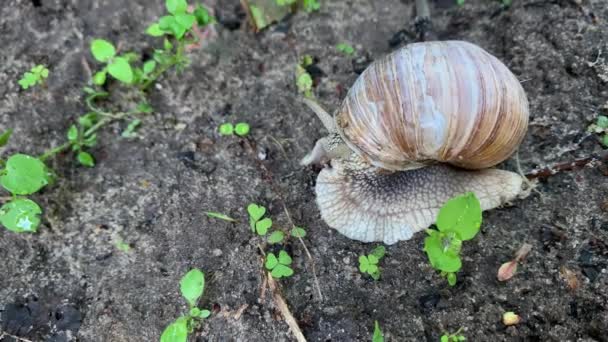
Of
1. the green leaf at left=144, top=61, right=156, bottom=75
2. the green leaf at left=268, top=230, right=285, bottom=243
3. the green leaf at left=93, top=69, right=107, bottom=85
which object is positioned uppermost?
the green leaf at left=144, top=61, right=156, bottom=75

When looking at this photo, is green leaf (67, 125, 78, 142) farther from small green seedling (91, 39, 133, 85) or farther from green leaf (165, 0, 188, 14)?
green leaf (165, 0, 188, 14)

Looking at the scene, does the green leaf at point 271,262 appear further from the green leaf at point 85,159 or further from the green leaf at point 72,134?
the green leaf at point 72,134

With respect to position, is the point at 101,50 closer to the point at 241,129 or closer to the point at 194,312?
the point at 241,129

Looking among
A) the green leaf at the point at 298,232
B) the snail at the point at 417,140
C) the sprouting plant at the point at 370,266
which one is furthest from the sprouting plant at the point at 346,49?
the sprouting plant at the point at 370,266

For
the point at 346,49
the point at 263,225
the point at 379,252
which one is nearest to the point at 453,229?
the point at 379,252

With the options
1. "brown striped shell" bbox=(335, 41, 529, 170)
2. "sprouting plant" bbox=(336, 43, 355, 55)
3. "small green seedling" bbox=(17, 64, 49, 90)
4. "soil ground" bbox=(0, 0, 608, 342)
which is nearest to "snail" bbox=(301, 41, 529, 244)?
"brown striped shell" bbox=(335, 41, 529, 170)

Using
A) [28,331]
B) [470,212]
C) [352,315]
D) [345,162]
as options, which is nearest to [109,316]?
[28,331]

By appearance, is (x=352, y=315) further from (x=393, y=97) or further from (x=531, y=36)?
(x=531, y=36)

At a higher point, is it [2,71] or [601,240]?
[601,240]
